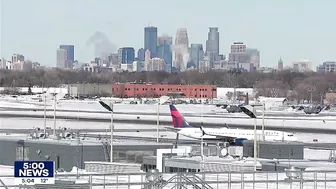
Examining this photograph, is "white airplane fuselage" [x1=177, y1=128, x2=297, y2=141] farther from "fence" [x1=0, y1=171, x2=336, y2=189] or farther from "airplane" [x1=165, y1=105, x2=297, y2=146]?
"fence" [x1=0, y1=171, x2=336, y2=189]

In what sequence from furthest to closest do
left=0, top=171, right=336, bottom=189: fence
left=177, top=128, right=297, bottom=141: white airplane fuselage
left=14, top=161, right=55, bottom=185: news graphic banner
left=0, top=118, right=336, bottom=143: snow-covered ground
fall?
1. left=0, top=118, right=336, bottom=143: snow-covered ground
2. left=177, top=128, right=297, bottom=141: white airplane fuselage
3. left=0, top=171, right=336, bottom=189: fence
4. left=14, top=161, right=55, bottom=185: news graphic banner

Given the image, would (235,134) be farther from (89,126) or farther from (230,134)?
(89,126)

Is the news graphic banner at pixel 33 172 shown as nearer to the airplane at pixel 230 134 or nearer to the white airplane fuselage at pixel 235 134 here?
the airplane at pixel 230 134

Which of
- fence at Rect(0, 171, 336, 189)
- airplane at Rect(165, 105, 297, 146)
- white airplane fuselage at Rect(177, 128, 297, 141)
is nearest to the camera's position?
fence at Rect(0, 171, 336, 189)

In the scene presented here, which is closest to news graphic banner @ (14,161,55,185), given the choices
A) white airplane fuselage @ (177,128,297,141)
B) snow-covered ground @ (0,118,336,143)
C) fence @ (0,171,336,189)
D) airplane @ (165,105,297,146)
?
fence @ (0,171,336,189)

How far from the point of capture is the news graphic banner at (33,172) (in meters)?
24.7

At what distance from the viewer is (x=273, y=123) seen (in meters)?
122

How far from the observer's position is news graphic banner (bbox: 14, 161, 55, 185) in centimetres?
2473

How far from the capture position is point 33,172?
980 inches

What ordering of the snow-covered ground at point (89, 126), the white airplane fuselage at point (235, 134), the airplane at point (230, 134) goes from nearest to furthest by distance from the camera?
the airplane at point (230, 134), the white airplane fuselage at point (235, 134), the snow-covered ground at point (89, 126)

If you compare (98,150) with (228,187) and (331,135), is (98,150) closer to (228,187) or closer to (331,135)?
(228,187)

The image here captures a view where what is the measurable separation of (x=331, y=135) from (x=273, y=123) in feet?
82.7

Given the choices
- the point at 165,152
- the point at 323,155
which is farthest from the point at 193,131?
the point at 165,152

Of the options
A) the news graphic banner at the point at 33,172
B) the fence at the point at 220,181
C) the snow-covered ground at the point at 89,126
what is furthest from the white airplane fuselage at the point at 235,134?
the news graphic banner at the point at 33,172
